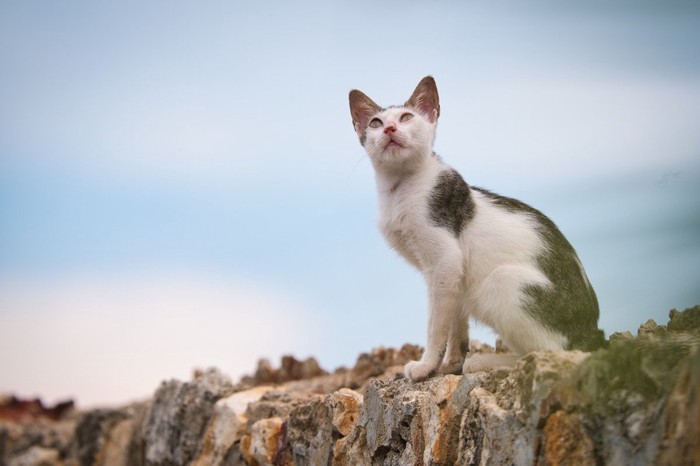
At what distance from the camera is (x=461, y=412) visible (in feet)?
14.9

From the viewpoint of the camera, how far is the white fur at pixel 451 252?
15.4ft

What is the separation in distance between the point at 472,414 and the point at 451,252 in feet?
3.73

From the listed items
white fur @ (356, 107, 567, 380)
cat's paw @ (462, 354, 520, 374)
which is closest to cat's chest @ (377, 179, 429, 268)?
white fur @ (356, 107, 567, 380)

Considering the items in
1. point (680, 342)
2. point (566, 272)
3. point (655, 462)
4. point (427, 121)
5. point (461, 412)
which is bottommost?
point (655, 462)

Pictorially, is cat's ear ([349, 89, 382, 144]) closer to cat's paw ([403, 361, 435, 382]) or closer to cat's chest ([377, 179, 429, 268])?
cat's chest ([377, 179, 429, 268])

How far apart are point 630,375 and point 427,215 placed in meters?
2.11

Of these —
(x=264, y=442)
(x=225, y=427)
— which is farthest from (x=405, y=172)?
(x=225, y=427)

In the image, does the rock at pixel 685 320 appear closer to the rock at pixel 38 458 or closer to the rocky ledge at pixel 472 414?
the rocky ledge at pixel 472 414

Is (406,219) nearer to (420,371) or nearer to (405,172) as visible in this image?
(405,172)

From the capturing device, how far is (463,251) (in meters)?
5.14

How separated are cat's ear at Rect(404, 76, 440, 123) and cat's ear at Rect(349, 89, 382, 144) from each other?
278mm

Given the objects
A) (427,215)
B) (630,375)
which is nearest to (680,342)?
(630,375)

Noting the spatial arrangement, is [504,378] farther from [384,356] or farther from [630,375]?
[384,356]

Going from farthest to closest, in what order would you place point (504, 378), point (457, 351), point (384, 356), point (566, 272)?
point (384, 356) < point (457, 351) < point (566, 272) < point (504, 378)
